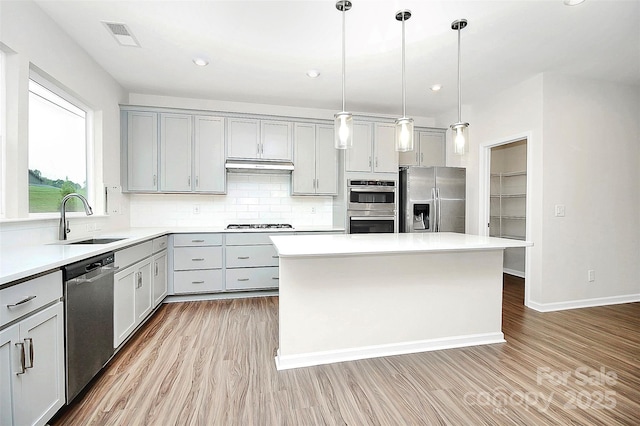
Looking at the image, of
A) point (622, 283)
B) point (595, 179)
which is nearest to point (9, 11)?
point (595, 179)

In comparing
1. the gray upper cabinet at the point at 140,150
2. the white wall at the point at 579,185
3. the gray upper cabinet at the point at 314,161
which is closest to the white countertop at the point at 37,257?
the gray upper cabinet at the point at 140,150

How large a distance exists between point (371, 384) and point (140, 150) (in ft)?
12.2

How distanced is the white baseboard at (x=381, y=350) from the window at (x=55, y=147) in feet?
7.58

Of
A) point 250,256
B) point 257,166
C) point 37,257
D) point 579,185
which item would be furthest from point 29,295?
point 579,185

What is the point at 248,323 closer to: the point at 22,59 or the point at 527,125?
the point at 22,59

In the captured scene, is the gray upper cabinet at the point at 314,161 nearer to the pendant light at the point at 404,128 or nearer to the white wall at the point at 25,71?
the pendant light at the point at 404,128

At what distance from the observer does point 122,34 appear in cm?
260

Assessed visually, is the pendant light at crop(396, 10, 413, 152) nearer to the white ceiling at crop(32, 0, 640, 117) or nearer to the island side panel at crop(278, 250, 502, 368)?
the white ceiling at crop(32, 0, 640, 117)

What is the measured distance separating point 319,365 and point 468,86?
142 inches

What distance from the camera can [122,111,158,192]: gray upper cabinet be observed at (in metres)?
3.77

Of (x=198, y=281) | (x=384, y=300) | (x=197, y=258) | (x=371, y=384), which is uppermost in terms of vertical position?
(x=197, y=258)

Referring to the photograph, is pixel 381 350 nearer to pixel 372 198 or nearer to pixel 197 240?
pixel 372 198

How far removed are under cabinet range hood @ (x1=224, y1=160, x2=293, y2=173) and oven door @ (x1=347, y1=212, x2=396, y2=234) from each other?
44.0 inches

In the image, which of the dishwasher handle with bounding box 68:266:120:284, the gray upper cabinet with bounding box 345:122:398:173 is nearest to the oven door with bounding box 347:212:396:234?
the gray upper cabinet with bounding box 345:122:398:173
